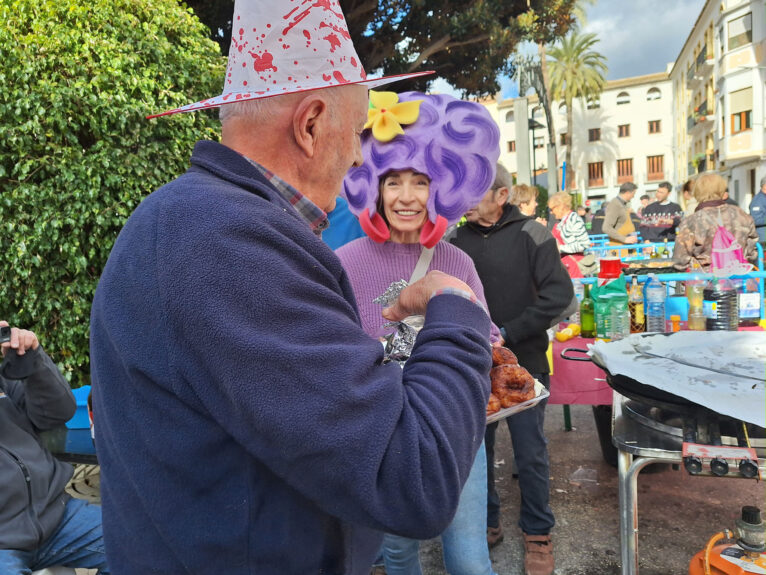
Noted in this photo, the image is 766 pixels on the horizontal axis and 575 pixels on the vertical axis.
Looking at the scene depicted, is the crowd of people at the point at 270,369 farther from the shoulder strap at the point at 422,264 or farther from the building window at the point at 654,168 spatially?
the building window at the point at 654,168

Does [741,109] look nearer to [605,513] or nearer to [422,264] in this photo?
[605,513]

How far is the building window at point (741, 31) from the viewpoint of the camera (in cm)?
2891

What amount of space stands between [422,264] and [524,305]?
0.97m

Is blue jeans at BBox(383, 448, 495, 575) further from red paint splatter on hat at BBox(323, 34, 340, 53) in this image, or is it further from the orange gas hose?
red paint splatter on hat at BBox(323, 34, 340, 53)

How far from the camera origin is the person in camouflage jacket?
503cm

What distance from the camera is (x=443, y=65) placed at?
10.0 metres

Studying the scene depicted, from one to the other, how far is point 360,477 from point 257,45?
2.41ft

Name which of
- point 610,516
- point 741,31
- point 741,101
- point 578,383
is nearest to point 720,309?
point 578,383

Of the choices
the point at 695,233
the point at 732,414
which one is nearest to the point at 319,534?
the point at 732,414

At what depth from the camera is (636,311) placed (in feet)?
11.4

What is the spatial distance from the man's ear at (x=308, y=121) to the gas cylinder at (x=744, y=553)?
209 centimetres

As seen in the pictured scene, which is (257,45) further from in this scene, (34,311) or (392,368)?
(34,311)

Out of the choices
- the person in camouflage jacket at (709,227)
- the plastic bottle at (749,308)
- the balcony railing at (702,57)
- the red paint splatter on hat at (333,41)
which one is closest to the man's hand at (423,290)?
the red paint splatter on hat at (333,41)

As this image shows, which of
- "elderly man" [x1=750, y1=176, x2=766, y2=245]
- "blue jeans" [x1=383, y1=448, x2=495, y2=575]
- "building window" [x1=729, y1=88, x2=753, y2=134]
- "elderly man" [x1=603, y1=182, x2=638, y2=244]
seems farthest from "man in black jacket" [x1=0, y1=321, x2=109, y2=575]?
"building window" [x1=729, y1=88, x2=753, y2=134]
